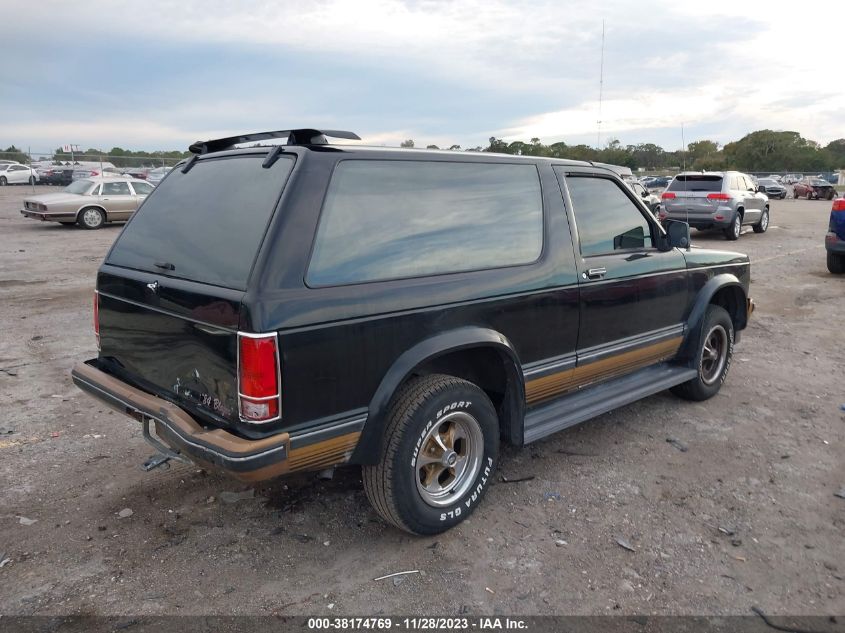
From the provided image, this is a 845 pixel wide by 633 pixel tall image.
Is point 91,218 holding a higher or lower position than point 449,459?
higher

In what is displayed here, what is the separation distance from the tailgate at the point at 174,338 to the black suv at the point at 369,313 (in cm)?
1

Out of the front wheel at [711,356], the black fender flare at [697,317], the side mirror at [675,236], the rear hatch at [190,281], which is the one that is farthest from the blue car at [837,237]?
the rear hatch at [190,281]

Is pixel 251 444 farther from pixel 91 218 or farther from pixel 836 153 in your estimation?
pixel 836 153

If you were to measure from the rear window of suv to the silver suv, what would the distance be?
546 inches

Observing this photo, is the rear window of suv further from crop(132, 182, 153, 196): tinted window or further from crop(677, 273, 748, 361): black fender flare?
crop(132, 182, 153, 196): tinted window

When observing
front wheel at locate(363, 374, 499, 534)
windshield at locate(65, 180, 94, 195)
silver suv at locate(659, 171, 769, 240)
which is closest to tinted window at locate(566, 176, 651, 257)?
front wheel at locate(363, 374, 499, 534)

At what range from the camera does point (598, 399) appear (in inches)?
159

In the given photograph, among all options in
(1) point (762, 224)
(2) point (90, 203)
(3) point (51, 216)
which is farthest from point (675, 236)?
(3) point (51, 216)

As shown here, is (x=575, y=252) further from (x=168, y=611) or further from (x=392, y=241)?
(x=168, y=611)

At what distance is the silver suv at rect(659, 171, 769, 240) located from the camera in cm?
1553

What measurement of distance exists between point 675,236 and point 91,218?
56.8 feet

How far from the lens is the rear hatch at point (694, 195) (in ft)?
50.7

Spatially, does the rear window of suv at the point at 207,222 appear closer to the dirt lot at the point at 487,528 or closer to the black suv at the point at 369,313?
the black suv at the point at 369,313

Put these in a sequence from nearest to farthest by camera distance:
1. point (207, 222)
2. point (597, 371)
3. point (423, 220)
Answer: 1. point (207, 222)
2. point (423, 220)
3. point (597, 371)
